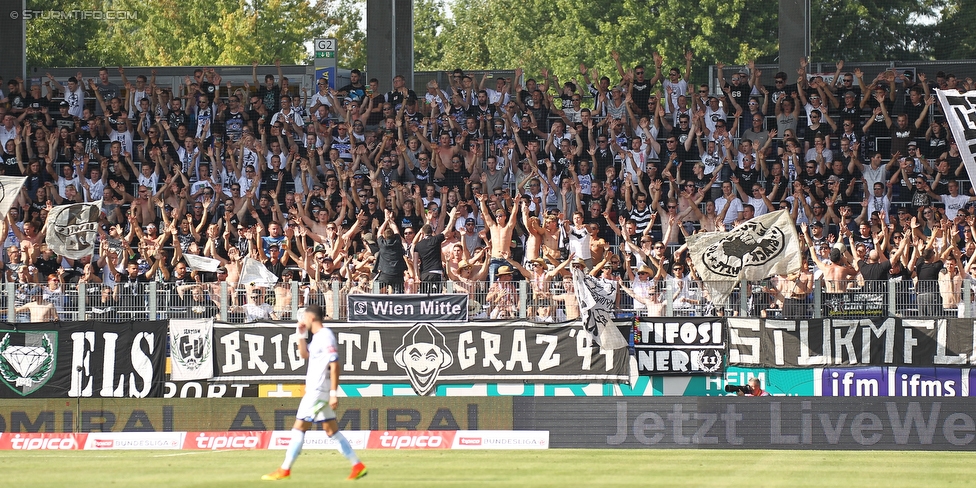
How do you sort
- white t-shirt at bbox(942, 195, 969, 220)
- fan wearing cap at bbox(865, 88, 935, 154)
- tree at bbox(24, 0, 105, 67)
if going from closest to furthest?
1. white t-shirt at bbox(942, 195, 969, 220)
2. fan wearing cap at bbox(865, 88, 935, 154)
3. tree at bbox(24, 0, 105, 67)

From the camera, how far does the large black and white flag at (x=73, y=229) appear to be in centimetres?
2144

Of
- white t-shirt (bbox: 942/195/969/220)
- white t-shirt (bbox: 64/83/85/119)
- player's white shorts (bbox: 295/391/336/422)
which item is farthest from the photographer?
white t-shirt (bbox: 64/83/85/119)

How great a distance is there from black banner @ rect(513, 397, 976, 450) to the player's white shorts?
5.13m

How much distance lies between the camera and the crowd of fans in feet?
68.3

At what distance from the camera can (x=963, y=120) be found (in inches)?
807

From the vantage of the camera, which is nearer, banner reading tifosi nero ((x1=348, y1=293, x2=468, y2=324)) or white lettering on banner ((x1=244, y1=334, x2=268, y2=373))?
banner reading tifosi nero ((x1=348, y1=293, x2=468, y2=324))

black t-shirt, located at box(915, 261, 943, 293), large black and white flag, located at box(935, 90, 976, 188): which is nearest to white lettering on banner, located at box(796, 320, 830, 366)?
black t-shirt, located at box(915, 261, 943, 293)

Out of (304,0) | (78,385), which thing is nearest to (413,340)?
(78,385)

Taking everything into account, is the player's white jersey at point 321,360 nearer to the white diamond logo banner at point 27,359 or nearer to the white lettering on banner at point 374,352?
the white lettering on banner at point 374,352

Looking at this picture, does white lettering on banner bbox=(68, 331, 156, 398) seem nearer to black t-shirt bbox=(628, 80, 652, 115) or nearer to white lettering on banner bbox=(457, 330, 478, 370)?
white lettering on banner bbox=(457, 330, 478, 370)

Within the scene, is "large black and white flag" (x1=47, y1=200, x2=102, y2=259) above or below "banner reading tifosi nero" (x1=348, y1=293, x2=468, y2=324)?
above

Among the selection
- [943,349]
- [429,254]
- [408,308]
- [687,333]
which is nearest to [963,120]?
[943,349]

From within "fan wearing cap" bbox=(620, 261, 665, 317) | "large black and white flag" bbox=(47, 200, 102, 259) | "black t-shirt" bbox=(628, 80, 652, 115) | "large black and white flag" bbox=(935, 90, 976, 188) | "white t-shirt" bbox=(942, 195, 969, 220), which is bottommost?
"fan wearing cap" bbox=(620, 261, 665, 317)

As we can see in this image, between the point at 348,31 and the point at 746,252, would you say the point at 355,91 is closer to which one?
the point at 746,252
